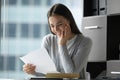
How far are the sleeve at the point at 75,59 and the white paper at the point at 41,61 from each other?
37cm

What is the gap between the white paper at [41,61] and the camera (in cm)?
191

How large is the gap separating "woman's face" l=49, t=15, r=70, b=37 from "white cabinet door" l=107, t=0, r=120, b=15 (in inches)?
21.4

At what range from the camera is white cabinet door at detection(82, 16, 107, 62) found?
2750 millimetres

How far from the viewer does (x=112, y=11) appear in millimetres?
2691

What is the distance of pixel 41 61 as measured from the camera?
1923 millimetres

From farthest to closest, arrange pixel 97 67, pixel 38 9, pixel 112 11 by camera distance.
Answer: pixel 38 9 < pixel 97 67 < pixel 112 11

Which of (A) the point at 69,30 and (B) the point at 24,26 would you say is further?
(B) the point at 24,26

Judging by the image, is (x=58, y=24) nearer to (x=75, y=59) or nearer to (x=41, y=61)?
(x=75, y=59)

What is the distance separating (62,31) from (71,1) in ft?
4.79

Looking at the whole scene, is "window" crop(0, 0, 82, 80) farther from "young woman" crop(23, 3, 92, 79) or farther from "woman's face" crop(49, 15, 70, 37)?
"woman's face" crop(49, 15, 70, 37)

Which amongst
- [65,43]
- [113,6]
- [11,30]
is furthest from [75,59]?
[11,30]

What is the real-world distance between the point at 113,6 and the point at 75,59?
0.64 meters

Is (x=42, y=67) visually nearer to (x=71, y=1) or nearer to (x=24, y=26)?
(x=71, y=1)

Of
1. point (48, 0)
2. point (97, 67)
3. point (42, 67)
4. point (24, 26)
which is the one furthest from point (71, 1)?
point (42, 67)
